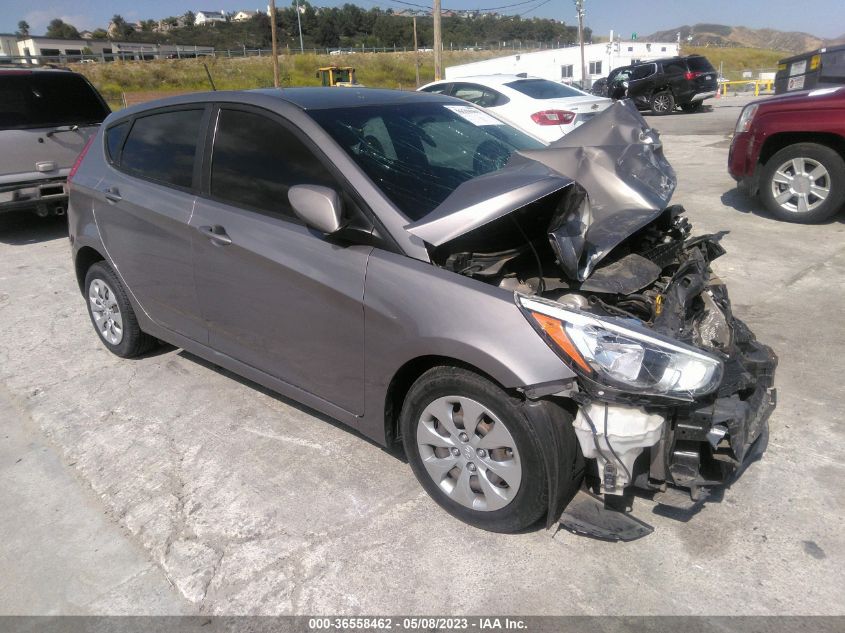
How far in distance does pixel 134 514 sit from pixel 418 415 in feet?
4.62

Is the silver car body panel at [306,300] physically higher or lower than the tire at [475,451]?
higher

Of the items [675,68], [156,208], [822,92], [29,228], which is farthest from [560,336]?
[675,68]

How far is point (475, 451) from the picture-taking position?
2.65 meters

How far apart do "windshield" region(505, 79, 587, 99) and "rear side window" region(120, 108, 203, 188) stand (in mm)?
8093

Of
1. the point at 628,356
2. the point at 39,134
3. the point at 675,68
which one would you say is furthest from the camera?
the point at 675,68

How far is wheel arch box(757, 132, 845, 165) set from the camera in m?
6.49

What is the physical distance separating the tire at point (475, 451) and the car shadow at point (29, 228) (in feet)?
23.5

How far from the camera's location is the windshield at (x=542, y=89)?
11.2 metres

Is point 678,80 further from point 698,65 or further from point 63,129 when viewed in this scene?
point 63,129

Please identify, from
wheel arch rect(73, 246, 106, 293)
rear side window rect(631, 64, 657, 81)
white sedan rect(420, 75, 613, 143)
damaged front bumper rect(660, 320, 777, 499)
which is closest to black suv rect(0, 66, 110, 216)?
wheel arch rect(73, 246, 106, 293)

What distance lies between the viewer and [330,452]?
3426 mm

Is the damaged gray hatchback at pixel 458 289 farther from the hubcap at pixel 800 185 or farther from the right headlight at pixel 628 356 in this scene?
the hubcap at pixel 800 185

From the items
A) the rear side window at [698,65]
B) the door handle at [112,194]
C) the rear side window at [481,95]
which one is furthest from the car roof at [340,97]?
the rear side window at [698,65]

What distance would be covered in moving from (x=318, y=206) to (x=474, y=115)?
Answer: 166cm
